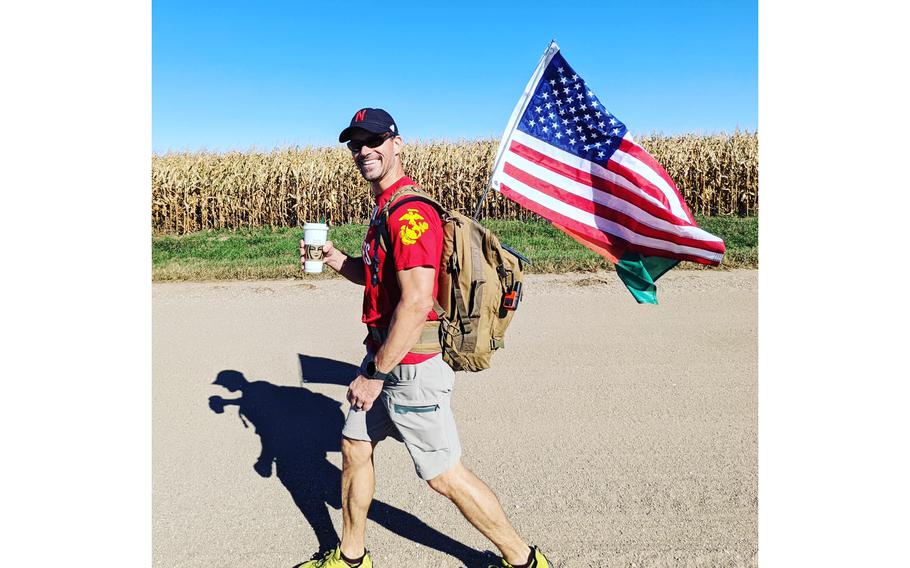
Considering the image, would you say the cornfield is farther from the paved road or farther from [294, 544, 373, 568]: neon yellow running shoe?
[294, 544, 373, 568]: neon yellow running shoe

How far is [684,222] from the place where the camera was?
4.02 m

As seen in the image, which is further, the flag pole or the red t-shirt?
the flag pole

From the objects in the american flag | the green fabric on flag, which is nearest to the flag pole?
the american flag

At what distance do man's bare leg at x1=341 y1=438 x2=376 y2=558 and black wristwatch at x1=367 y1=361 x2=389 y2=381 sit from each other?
15.6 inches

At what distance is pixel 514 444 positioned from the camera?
4867 mm

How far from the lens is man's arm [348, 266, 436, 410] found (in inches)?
113

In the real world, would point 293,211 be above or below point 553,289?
above

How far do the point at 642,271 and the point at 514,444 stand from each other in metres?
1.51

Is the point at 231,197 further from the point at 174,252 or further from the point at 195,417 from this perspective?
the point at 195,417

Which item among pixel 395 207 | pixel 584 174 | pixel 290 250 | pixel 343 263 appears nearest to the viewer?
pixel 395 207

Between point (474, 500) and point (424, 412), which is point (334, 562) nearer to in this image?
point (474, 500)

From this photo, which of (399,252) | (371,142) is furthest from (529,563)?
(371,142)

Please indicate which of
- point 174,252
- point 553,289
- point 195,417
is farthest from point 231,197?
point 195,417

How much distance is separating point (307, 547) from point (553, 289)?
6.41 m
